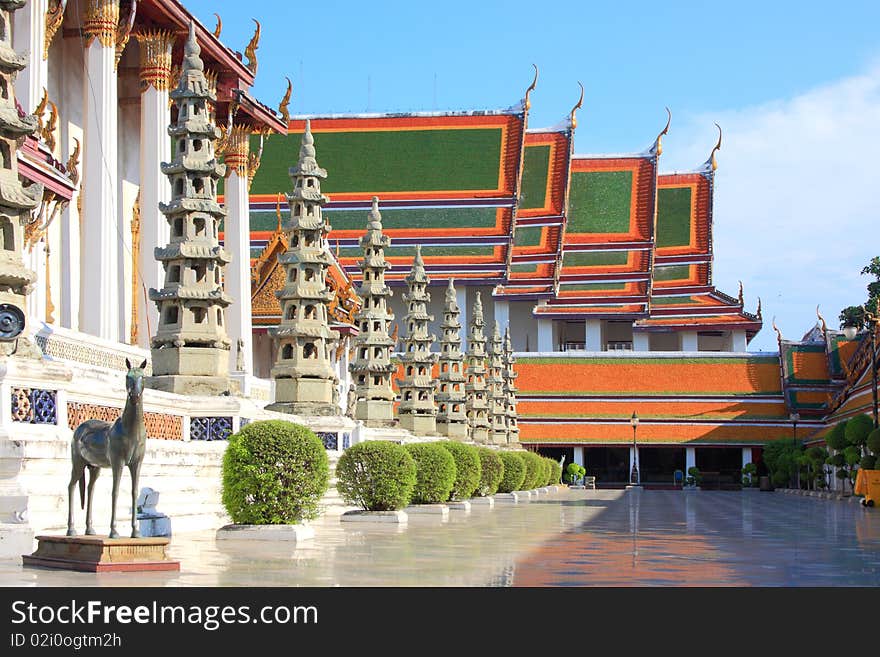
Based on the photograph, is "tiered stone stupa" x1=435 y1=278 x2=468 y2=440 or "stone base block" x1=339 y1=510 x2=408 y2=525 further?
"tiered stone stupa" x1=435 y1=278 x2=468 y2=440

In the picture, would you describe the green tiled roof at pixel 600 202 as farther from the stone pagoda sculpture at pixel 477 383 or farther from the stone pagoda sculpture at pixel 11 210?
the stone pagoda sculpture at pixel 11 210

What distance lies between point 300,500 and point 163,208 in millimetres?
5682

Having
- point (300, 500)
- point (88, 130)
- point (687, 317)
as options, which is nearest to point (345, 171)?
point (687, 317)

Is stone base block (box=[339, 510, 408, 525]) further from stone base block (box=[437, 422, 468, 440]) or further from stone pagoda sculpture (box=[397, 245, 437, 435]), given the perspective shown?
stone base block (box=[437, 422, 468, 440])

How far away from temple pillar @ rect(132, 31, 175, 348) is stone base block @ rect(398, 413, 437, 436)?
655 centimetres

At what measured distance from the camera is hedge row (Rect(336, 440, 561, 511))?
66.7ft

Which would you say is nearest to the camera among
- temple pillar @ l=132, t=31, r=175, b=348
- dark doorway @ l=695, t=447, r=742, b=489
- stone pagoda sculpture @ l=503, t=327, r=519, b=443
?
temple pillar @ l=132, t=31, r=175, b=348

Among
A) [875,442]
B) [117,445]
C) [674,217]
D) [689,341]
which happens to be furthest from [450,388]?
[674,217]

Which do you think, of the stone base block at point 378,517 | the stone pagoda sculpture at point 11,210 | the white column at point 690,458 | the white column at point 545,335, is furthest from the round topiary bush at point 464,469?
the white column at point 545,335

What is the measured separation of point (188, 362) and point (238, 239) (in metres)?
20.6

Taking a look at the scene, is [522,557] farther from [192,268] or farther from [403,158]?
[403,158]

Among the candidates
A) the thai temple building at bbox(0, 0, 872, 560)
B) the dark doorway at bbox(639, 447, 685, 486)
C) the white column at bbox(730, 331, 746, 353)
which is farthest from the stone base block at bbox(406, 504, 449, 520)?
the white column at bbox(730, 331, 746, 353)

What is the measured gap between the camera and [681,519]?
2608 centimetres
